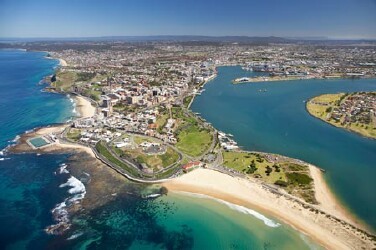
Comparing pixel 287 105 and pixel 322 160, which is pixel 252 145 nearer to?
pixel 322 160

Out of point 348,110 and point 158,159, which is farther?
point 348,110

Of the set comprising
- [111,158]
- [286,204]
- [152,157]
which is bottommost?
[286,204]

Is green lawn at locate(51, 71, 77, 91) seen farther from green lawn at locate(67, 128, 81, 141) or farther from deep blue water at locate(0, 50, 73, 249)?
green lawn at locate(67, 128, 81, 141)

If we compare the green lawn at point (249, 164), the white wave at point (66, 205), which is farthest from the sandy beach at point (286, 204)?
the white wave at point (66, 205)

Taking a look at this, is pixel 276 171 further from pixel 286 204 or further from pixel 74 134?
pixel 74 134

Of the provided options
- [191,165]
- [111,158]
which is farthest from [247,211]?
[111,158]
